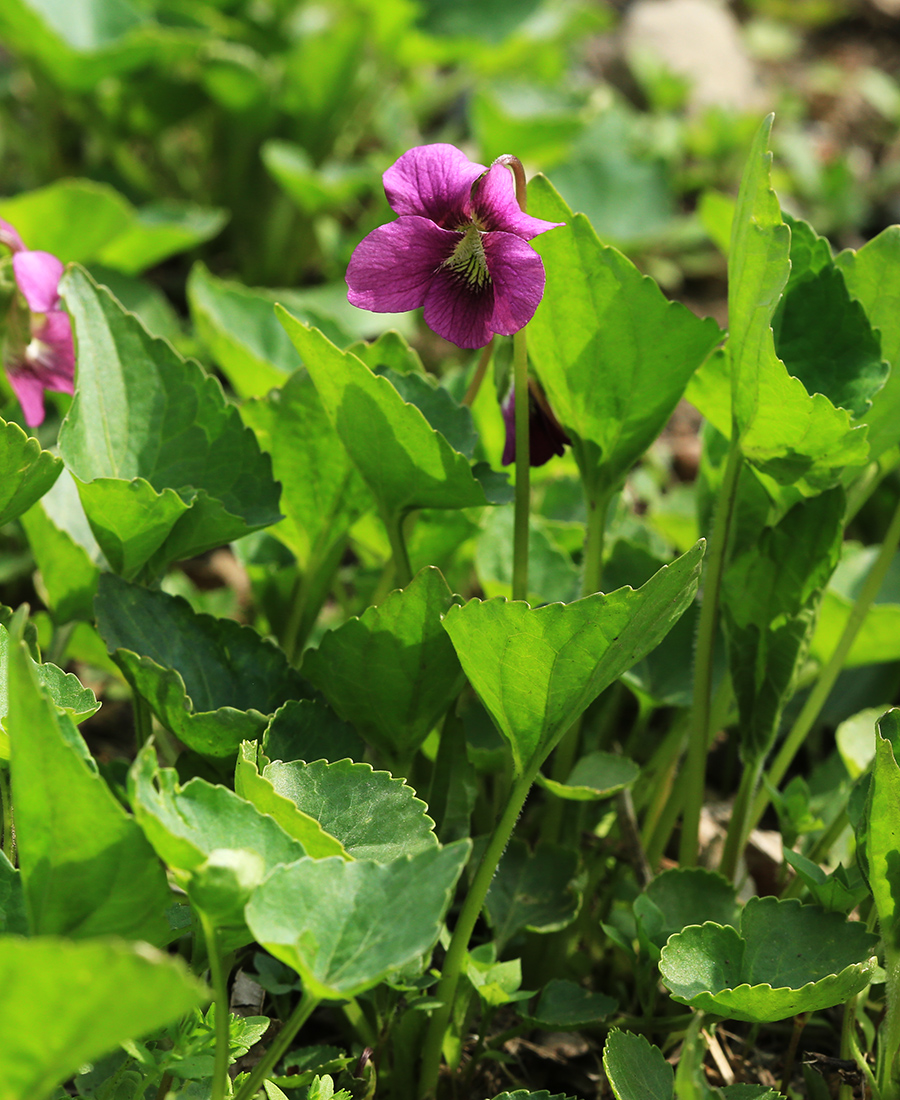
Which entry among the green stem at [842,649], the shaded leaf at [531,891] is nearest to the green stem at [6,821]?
the shaded leaf at [531,891]

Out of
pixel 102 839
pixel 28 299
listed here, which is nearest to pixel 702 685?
pixel 102 839

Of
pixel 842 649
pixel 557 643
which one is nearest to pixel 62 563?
pixel 557 643

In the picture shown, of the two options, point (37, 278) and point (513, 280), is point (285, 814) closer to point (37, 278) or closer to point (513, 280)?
point (513, 280)

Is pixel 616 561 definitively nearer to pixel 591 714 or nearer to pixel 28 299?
pixel 591 714

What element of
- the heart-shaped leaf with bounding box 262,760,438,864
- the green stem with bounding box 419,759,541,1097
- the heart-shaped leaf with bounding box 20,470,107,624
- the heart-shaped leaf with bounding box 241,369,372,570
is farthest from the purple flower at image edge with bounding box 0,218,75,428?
the green stem with bounding box 419,759,541,1097

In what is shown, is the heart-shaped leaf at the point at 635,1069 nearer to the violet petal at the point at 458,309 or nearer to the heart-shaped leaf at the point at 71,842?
the heart-shaped leaf at the point at 71,842
